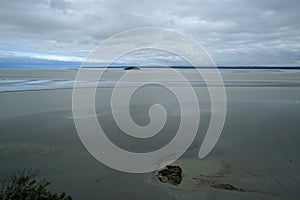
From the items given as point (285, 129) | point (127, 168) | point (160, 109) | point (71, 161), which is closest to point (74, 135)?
point (71, 161)

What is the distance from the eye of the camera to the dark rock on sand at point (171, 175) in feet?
18.2

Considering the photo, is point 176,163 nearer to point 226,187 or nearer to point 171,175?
point 171,175

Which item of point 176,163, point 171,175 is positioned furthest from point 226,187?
point 176,163

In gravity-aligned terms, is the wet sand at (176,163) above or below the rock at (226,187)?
above

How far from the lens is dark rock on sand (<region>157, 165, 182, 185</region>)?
5547 mm

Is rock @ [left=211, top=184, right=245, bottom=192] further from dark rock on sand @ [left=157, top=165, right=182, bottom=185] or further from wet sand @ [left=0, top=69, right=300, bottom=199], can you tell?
dark rock on sand @ [left=157, top=165, right=182, bottom=185]

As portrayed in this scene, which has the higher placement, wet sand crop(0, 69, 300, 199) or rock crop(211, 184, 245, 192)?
wet sand crop(0, 69, 300, 199)

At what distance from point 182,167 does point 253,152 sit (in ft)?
7.20

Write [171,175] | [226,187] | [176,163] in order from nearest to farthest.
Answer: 1. [226,187]
2. [171,175]
3. [176,163]

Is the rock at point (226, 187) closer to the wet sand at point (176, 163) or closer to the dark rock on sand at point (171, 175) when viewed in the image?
the wet sand at point (176, 163)

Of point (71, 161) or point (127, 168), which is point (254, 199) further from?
point (71, 161)

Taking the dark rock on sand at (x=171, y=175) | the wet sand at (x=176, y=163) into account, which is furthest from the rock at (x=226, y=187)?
the dark rock on sand at (x=171, y=175)

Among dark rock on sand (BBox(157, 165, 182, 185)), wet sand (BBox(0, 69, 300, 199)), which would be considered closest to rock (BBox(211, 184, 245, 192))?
wet sand (BBox(0, 69, 300, 199))

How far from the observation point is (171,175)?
18.8 feet
